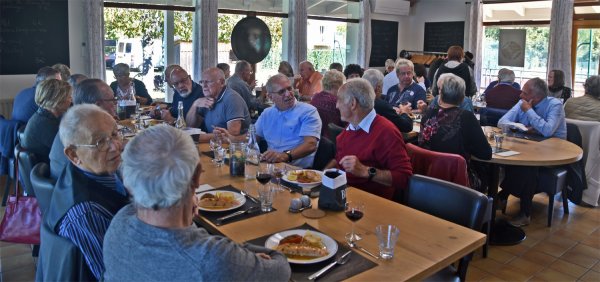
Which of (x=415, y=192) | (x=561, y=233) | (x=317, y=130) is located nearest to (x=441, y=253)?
(x=415, y=192)

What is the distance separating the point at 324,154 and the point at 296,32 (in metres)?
5.69

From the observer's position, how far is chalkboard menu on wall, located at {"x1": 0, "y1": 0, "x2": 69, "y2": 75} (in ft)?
20.2

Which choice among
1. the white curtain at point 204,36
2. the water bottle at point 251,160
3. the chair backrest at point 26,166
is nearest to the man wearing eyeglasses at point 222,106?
the water bottle at point 251,160

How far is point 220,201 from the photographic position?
2188 millimetres

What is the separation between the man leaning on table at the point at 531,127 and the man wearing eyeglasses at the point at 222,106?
2.26 meters

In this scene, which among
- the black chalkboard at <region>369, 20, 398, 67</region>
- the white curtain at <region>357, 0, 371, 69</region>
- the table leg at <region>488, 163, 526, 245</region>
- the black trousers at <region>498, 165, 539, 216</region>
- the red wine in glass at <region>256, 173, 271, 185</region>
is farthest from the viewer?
the black chalkboard at <region>369, 20, 398, 67</region>

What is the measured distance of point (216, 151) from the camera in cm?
300

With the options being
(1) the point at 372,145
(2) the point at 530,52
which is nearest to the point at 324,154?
(1) the point at 372,145

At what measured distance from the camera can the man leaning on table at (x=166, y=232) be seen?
119 cm

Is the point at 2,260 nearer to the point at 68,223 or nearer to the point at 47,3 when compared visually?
the point at 68,223

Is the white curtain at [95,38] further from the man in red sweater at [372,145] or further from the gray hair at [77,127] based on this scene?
the gray hair at [77,127]

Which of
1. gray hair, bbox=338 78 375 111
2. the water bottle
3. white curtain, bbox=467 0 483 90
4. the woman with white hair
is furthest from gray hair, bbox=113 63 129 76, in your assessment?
white curtain, bbox=467 0 483 90

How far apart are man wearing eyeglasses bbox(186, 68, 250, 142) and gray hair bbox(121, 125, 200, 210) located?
8.71 feet

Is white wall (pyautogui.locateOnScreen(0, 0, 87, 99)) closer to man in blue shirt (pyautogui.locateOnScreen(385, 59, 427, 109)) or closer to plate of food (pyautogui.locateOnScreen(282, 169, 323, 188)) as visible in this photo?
man in blue shirt (pyautogui.locateOnScreen(385, 59, 427, 109))
